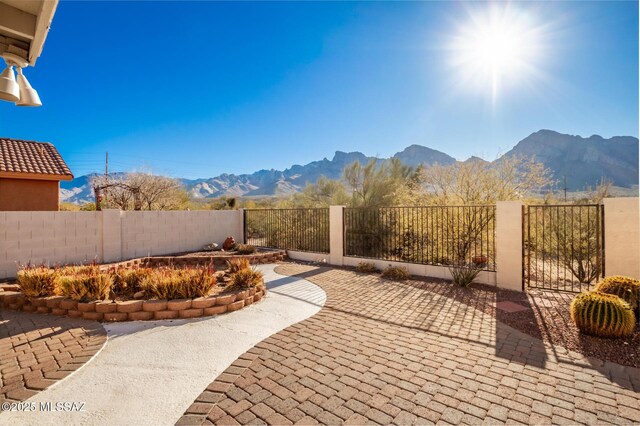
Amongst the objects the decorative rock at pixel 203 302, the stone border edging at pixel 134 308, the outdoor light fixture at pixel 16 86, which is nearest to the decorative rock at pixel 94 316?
the stone border edging at pixel 134 308

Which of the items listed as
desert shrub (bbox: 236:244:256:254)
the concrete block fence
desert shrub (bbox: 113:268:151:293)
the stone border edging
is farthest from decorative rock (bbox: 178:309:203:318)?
desert shrub (bbox: 236:244:256:254)

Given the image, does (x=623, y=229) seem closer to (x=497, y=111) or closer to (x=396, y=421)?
(x=396, y=421)

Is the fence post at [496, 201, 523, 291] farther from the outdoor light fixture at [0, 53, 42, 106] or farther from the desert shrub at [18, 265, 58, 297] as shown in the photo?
the desert shrub at [18, 265, 58, 297]

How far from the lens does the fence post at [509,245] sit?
239 inches

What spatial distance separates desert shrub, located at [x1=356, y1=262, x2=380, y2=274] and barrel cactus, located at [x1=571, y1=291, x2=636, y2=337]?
457 centimetres

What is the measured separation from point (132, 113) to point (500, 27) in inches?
805

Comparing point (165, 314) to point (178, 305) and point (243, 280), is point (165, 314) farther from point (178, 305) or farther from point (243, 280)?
point (243, 280)

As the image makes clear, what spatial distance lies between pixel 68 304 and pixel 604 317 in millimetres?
7271

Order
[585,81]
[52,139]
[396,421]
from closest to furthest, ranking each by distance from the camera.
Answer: [396,421], [585,81], [52,139]

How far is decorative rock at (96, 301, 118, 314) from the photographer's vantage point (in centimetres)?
431

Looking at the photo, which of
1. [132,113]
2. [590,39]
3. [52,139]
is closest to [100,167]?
[132,113]

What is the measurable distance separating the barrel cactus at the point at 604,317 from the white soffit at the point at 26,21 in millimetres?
6202

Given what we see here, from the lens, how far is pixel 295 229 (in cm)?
1105

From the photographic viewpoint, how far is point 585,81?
316 inches
